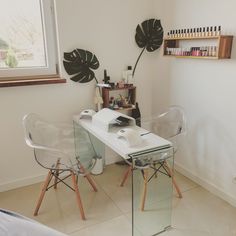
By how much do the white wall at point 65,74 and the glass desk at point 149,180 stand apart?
55 cm

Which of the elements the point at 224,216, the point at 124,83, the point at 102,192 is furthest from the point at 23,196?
the point at 224,216

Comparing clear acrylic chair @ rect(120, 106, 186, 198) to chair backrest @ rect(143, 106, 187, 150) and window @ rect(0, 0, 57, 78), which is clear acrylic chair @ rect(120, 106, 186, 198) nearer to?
chair backrest @ rect(143, 106, 187, 150)

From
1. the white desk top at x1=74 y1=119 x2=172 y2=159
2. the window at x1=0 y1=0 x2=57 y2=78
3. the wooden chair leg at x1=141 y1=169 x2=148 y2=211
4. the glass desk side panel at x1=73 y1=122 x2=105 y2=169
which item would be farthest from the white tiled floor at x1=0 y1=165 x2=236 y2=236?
the window at x1=0 y1=0 x2=57 y2=78

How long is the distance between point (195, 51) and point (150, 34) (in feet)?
2.08

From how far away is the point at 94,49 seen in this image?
2.27 m

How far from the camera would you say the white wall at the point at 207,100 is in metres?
1.84

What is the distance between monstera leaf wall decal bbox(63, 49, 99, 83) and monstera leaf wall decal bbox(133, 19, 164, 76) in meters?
0.53

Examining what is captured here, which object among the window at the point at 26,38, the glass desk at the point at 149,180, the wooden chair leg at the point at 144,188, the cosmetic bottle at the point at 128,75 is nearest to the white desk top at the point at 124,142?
the glass desk at the point at 149,180

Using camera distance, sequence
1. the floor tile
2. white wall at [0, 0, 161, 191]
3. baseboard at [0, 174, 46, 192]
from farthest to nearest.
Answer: baseboard at [0, 174, 46, 192], white wall at [0, 0, 161, 191], the floor tile

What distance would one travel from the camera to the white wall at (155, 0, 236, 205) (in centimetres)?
184

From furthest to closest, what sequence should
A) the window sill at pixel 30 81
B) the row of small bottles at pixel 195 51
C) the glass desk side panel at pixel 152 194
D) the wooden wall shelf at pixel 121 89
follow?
the wooden wall shelf at pixel 121 89
the window sill at pixel 30 81
the row of small bottles at pixel 195 51
the glass desk side panel at pixel 152 194

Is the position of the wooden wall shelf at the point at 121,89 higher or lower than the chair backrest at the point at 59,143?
higher

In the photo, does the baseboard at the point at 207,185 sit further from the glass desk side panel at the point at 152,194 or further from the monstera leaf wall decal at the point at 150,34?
the monstera leaf wall decal at the point at 150,34

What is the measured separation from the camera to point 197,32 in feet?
6.28
